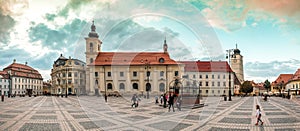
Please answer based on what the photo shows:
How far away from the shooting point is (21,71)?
96188 millimetres

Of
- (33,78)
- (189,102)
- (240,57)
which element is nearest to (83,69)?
(33,78)

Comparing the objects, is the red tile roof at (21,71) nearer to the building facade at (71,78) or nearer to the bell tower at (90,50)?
the building facade at (71,78)

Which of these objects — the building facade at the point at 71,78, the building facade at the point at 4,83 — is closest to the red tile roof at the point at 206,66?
the building facade at the point at 71,78

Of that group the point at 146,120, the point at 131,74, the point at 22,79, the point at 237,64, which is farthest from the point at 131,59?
the point at 237,64

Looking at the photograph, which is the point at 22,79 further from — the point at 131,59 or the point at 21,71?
the point at 131,59

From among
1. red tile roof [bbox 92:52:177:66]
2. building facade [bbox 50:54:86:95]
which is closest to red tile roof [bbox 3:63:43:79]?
building facade [bbox 50:54:86:95]

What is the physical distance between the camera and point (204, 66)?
94.4 meters

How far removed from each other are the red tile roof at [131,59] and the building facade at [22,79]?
34.1 meters

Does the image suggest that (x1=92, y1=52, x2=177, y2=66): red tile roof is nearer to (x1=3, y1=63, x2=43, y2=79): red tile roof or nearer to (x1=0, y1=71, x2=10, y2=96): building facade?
(x1=3, y1=63, x2=43, y2=79): red tile roof

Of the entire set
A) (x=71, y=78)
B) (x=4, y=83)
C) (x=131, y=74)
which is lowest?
(x=4, y=83)

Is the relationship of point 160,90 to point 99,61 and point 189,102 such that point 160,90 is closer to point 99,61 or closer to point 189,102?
point 99,61

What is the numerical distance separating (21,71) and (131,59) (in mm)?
50217

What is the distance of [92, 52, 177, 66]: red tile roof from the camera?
76688 mm

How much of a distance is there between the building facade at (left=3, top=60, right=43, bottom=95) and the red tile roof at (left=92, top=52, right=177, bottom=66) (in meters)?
34.1
